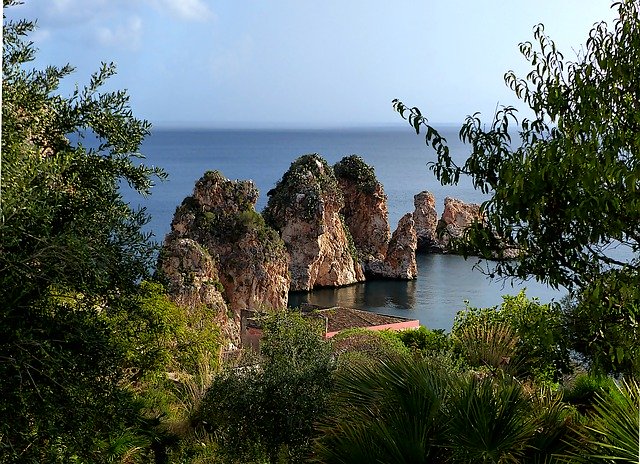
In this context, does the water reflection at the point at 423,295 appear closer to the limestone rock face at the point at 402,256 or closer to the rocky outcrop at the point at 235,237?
the limestone rock face at the point at 402,256

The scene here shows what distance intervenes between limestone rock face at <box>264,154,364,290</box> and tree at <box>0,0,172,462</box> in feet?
128

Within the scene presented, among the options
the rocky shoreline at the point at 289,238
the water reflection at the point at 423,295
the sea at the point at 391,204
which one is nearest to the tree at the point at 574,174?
the sea at the point at 391,204

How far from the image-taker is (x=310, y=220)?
Result: 45.8m

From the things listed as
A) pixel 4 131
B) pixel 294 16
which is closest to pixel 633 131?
pixel 4 131

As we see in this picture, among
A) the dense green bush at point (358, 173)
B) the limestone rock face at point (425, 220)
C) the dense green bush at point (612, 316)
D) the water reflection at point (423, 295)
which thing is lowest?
the water reflection at point (423, 295)

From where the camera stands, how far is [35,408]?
15.8ft

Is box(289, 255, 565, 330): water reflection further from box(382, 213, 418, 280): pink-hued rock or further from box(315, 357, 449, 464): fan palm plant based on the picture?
box(315, 357, 449, 464): fan palm plant

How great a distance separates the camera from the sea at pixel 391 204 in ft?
147

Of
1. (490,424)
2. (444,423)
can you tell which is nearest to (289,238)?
(444,423)

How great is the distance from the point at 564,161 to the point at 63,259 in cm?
302

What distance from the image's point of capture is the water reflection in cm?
4428

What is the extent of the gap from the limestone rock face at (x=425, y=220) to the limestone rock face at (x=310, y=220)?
13.6 m

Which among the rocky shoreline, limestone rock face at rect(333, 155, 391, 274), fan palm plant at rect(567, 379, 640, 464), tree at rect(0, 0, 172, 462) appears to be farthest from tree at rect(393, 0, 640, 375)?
limestone rock face at rect(333, 155, 391, 274)

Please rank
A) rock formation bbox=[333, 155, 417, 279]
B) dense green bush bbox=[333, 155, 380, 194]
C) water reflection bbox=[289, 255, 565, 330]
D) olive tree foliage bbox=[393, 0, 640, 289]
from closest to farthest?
olive tree foliage bbox=[393, 0, 640, 289] → water reflection bbox=[289, 255, 565, 330] → dense green bush bbox=[333, 155, 380, 194] → rock formation bbox=[333, 155, 417, 279]
